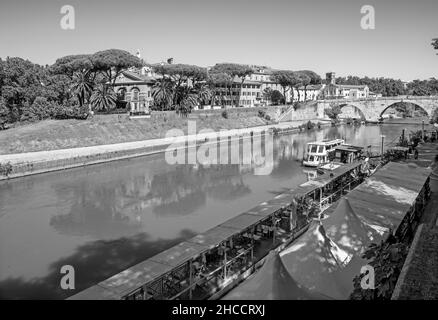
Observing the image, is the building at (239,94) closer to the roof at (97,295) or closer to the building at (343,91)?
the building at (343,91)

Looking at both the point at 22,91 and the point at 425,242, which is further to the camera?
the point at 22,91

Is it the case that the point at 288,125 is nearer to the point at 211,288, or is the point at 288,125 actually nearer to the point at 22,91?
the point at 22,91

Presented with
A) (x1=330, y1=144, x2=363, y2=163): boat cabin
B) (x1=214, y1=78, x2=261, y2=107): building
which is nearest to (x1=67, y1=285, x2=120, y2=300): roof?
(x1=330, y1=144, x2=363, y2=163): boat cabin

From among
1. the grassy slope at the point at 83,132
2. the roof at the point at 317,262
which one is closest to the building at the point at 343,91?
the grassy slope at the point at 83,132

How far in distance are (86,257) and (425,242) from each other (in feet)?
41.5

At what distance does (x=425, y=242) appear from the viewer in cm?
1027

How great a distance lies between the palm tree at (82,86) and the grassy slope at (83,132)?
18.0 ft

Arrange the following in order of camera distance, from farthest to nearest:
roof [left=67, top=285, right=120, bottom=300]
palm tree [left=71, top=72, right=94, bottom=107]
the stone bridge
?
the stone bridge, palm tree [left=71, top=72, right=94, bottom=107], roof [left=67, top=285, right=120, bottom=300]

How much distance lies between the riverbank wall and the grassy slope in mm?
1261

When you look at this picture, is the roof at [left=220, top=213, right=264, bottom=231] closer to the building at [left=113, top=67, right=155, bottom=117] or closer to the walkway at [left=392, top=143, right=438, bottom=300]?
the walkway at [left=392, top=143, right=438, bottom=300]

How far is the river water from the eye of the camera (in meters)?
14.9

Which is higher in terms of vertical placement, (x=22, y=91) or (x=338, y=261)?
(x=22, y=91)

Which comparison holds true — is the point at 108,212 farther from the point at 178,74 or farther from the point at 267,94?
the point at 267,94
